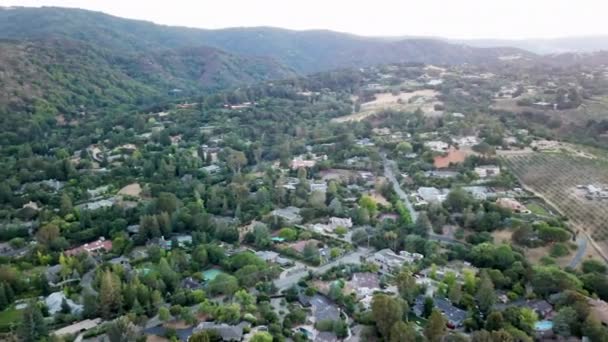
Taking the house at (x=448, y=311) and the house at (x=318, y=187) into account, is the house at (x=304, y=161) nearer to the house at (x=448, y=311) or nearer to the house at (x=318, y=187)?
the house at (x=318, y=187)

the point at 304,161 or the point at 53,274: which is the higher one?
the point at 53,274

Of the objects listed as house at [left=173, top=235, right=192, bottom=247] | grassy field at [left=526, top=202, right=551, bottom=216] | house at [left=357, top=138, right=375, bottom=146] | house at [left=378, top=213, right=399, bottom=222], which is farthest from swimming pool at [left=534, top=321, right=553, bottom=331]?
house at [left=357, top=138, right=375, bottom=146]

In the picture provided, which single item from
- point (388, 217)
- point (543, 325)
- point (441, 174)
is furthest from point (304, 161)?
point (543, 325)

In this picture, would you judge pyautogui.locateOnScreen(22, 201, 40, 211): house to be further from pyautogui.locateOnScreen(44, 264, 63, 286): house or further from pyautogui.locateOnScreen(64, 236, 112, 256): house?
pyautogui.locateOnScreen(44, 264, 63, 286): house

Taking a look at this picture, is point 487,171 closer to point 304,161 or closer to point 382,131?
point 304,161

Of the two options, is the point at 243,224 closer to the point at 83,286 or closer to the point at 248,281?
the point at 248,281

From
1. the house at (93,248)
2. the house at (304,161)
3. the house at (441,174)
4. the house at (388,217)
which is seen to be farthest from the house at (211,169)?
the house at (441,174)

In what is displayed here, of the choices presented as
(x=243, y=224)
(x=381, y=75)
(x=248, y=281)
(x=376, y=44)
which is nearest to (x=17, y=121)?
(x=243, y=224)
